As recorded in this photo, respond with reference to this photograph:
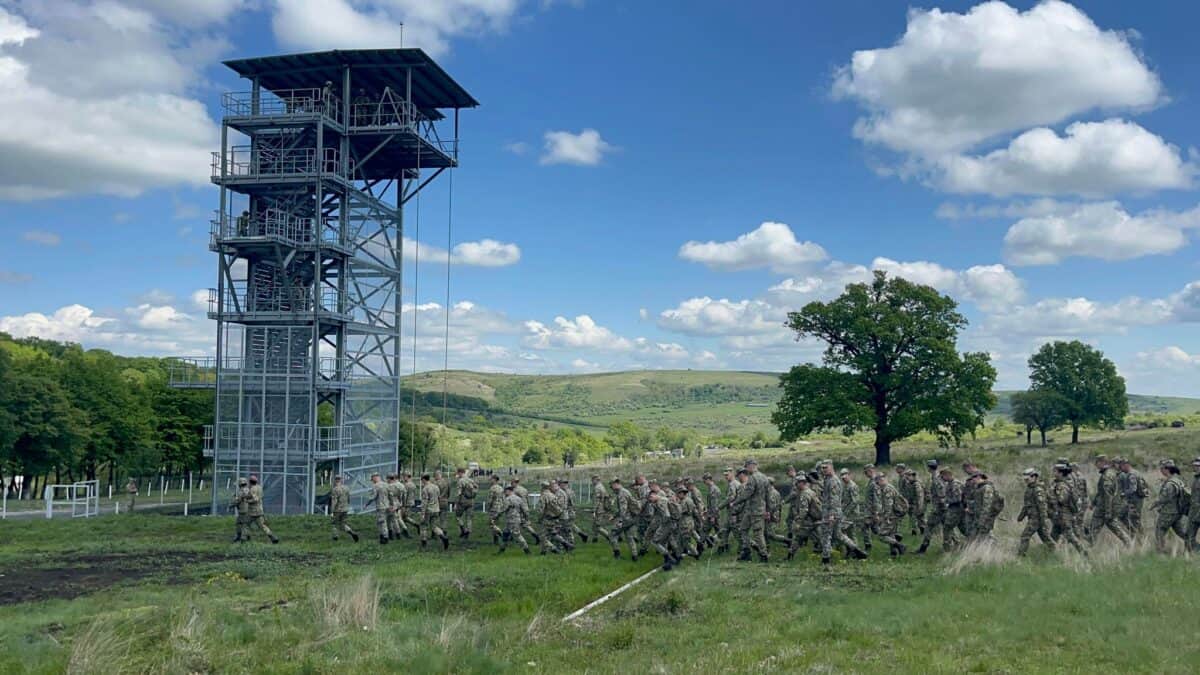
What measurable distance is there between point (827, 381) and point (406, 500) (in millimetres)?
29103

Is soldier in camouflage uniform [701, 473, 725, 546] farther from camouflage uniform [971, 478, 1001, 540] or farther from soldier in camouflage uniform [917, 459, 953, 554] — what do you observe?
camouflage uniform [971, 478, 1001, 540]

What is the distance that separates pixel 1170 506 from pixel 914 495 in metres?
5.06

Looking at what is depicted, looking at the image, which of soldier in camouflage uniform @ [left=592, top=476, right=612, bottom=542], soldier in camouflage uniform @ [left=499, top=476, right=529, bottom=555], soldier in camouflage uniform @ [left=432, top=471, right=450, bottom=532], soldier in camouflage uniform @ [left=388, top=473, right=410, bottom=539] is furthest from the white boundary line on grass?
soldier in camouflage uniform @ [left=388, top=473, right=410, bottom=539]

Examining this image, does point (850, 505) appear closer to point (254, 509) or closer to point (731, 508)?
point (731, 508)

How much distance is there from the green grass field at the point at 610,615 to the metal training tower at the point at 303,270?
18.9m

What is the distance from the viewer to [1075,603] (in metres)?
12.0

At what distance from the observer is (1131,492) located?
18422mm

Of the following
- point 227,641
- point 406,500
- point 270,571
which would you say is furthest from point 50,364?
point 227,641

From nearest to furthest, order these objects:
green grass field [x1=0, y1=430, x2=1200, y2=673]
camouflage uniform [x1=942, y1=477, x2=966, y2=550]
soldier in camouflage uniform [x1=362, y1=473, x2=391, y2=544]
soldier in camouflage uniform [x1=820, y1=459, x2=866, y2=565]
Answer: green grass field [x1=0, y1=430, x2=1200, y2=673] → soldier in camouflage uniform [x1=820, y1=459, x2=866, y2=565] → camouflage uniform [x1=942, y1=477, x2=966, y2=550] → soldier in camouflage uniform [x1=362, y1=473, x2=391, y2=544]

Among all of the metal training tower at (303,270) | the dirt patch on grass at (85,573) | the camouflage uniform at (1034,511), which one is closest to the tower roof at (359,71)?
the metal training tower at (303,270)

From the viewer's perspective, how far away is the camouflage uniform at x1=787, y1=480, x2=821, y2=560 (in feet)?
61.8

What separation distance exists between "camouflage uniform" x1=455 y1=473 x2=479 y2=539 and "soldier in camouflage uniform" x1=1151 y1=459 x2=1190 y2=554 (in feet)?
49.9

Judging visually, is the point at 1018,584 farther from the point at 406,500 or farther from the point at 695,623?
the point at 406,500

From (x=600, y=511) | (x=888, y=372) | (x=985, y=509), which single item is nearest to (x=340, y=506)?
(x=600, y=511)
